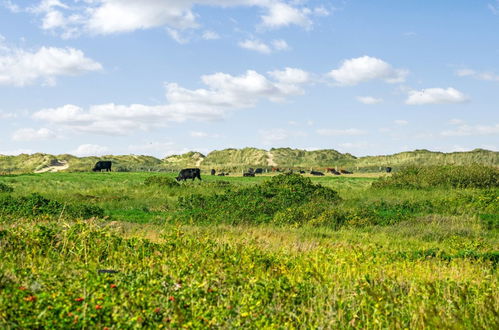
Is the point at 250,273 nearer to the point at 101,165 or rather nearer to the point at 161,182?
the point at 161,182

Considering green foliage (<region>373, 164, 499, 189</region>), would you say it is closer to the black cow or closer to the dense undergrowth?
the dense undergrowth

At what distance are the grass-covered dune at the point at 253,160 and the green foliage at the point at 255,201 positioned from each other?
53.7 m

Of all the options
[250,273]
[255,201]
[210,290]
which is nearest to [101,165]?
[255,201]

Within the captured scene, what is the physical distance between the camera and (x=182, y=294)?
6.15 meters

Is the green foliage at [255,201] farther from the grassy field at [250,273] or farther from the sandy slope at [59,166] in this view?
the sandy slope at [59,166]

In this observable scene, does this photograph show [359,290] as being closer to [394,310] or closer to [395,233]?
[394,310]

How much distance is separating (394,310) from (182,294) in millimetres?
2985

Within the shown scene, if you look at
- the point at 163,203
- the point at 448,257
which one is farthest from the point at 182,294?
the point at 163,203

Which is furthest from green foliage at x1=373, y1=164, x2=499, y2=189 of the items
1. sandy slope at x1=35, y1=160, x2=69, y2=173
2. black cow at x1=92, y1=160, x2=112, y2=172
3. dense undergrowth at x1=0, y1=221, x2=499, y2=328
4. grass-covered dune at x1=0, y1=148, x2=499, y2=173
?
sandy slope at x1=35, y1=160, x2=69, y2=173

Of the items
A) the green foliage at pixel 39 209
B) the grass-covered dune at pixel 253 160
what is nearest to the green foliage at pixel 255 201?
the green foliage at pixel 39 209

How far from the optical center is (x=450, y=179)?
3647cm

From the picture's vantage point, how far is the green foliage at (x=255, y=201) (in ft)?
75.7

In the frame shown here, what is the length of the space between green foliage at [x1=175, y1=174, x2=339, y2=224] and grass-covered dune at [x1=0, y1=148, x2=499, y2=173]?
5372 cm

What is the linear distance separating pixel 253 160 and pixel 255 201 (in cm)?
11965
